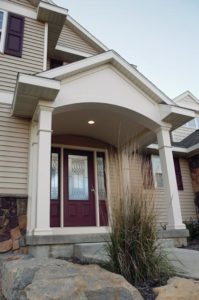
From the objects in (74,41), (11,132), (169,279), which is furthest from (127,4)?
(169,279)

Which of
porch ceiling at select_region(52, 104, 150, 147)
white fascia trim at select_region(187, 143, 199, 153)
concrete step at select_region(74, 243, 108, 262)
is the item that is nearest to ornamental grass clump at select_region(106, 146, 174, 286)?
concrete step at select_region(74, 243, 108, 262)

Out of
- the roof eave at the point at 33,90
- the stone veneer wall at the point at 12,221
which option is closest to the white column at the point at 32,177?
the stone veneer wall at the point at 12,221

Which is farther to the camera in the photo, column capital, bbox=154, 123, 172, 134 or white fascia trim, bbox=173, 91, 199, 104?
white fascia trim, bbox=173, 91, 199, 104

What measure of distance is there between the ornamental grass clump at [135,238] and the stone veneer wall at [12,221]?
2076 millimetres

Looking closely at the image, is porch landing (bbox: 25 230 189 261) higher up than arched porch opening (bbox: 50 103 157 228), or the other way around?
arched porch opening (bbox: 50 103 157 228)

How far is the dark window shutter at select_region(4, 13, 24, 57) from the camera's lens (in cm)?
540

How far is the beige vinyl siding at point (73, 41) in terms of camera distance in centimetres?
706

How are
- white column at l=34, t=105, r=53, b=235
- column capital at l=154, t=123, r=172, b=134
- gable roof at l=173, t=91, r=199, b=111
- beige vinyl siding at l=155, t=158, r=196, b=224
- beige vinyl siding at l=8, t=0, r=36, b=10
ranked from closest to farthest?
white column at l=34, t=105, r=53, b=235, column capital at l=154, t=123, r=172, b=134, beige vinyl siding at l=8, t=0, r=36, b=10, beige vinyl siding at l=155, t=158, r=196, b=224, gable roof at l=173, t=91, r=199, b=111

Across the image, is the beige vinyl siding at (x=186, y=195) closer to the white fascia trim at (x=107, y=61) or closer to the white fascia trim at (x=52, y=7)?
the white fascia trim at (x=107, y=61)

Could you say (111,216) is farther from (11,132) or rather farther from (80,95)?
(11,132)

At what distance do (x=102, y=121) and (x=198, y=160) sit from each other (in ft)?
13.0

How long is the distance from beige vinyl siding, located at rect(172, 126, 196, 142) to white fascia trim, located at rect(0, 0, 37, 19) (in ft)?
21.3

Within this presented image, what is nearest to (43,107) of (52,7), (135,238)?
(135,238)

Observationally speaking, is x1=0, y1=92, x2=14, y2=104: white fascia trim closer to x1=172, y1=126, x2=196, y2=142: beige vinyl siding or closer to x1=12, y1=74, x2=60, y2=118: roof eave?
x1=12, y1=74, x2=60, y2=118: roof eave
